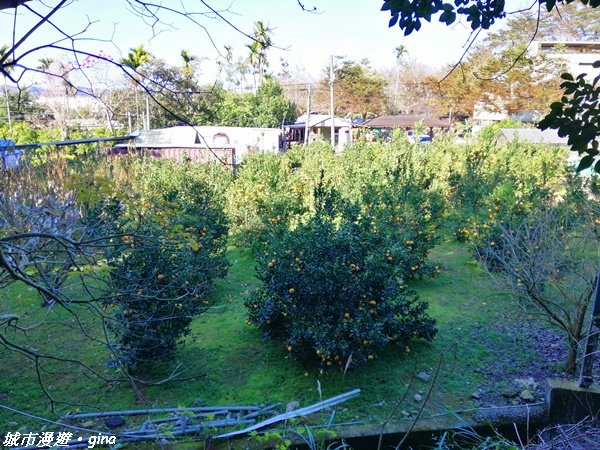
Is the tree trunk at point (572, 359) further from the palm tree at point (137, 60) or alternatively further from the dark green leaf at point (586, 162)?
the palm tree at point (137, 60)

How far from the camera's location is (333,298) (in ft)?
12.0

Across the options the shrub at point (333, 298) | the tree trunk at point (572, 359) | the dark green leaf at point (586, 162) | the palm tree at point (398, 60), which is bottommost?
the tree trunk at point (572, 359)

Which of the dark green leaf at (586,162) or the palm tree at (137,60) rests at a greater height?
the palm tree at (137,60)

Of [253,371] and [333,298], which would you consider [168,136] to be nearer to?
[253,371]

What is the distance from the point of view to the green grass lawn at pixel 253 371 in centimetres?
341

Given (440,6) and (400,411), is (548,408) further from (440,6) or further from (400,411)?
(440,6)

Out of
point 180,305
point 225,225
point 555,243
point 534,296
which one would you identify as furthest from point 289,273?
point 225,225

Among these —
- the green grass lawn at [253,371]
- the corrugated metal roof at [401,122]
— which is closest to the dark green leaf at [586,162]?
the green grass lawn at [253,371]

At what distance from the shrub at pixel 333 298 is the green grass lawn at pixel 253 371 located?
203mm

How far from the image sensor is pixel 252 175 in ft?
33.9

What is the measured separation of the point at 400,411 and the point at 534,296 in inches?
59.3

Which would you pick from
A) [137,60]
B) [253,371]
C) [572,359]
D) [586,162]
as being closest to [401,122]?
[572,359]

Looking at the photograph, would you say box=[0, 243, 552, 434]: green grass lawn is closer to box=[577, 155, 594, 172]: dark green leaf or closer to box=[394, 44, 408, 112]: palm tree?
box=[577, 155, 594, 172]: dark green leaf

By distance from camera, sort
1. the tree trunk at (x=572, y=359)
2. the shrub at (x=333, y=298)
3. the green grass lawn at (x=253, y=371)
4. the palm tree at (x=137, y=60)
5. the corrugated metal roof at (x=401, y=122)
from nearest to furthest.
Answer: the palm tree at (x=137, y=60), the green grass lawn at (x=253, y=371), the shrub at (x=333, y=298), the tree trunk at (x=572, y=359), the corrugated metal roof at (x=401, y=122)
